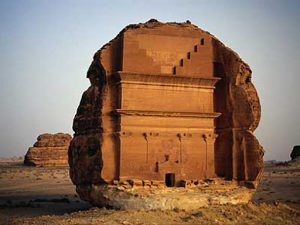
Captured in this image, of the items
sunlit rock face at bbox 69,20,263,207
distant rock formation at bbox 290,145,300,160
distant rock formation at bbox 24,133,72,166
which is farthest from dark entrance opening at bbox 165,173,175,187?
distant rock formation at bbox 290,145,300,160

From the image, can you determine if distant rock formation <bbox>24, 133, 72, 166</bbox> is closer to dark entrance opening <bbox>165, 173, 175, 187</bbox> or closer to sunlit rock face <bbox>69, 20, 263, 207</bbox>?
sunlit rock face <bbox>69, 20, 263, 207</bbox>

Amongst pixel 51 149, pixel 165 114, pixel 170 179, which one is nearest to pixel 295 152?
pixel 51 149

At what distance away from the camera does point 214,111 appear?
643 inches

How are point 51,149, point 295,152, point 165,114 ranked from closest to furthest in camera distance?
point 165,114 < point 51,149 < point 295,152

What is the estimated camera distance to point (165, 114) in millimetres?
14727

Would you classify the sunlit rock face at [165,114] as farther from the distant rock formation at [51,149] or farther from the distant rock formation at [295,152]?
the distant rock formation at [295,152]

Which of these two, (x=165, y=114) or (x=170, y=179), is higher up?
(x=165, y=114)

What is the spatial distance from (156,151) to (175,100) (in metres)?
2.17

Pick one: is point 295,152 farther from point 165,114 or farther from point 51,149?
point 165,114

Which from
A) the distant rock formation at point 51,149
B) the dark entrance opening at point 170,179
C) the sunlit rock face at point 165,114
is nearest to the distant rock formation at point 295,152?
the distant rock formation at point 51,149

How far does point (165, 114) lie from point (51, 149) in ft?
115

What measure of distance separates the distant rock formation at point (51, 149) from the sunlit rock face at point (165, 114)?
32299 millimetres

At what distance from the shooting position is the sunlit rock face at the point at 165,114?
14266 mm

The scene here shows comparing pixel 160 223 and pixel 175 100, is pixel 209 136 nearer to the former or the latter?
A: pixel 175 100
